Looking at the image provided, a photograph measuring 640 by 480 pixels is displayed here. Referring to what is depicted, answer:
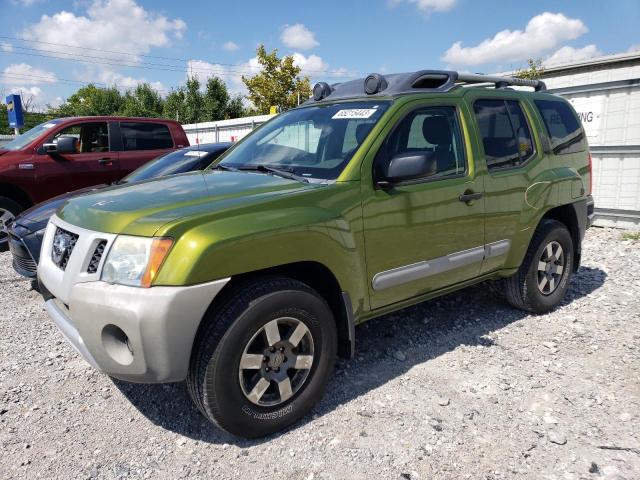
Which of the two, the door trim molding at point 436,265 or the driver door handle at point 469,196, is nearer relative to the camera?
the door trim molding at point 436,265

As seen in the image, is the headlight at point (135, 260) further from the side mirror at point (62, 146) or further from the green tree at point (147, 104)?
the green tree at point (147, 104)

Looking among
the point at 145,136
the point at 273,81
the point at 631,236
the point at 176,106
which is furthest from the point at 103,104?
the point at 631,236

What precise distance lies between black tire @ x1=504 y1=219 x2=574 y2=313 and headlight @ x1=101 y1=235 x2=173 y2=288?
310cm

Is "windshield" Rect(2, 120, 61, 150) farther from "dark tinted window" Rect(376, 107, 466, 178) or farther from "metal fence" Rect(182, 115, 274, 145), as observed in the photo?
"metal fence" Rect(182, 115, 274, 145)

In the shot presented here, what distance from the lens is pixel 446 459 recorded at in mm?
2566

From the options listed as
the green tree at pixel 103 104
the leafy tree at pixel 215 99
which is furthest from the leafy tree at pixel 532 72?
the green tree at pixel 103 104

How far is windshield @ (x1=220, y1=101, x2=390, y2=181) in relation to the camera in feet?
10.3

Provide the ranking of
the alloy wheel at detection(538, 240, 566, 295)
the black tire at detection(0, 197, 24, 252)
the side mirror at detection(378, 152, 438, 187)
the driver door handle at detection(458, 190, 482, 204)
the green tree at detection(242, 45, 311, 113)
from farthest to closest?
the green tree at detection(242, 45, 311, 113) → the black tire at detection(0, 197, 24, 252) → the alloy wheel at detection(538, 240, 566, 295) → the driver door handle at detection(458, 190, 482, 204) → the side mirror at detection(378, 152, 438, 187)

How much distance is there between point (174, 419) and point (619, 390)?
2.74 metres

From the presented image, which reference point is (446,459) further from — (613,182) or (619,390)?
(613,182)

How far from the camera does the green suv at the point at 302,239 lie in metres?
2.38

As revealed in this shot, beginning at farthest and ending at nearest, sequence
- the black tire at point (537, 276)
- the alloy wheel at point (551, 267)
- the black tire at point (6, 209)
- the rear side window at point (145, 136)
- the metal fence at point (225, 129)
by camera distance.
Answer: the metal fence at point (225, 129), the rear side window at point (145, 136), the black tire at point (6, 209), the alloy wheel at point (551, 267), the black tire at point (537, 276)

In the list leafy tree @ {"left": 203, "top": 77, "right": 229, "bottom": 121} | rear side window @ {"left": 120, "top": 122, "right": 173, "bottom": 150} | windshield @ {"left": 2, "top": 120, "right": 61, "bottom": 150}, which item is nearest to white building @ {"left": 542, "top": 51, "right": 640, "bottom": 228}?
rear side window @ {"left": 120, "top": 122, "right": 173, "bottom": 150}

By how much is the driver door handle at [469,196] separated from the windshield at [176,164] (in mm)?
3656
